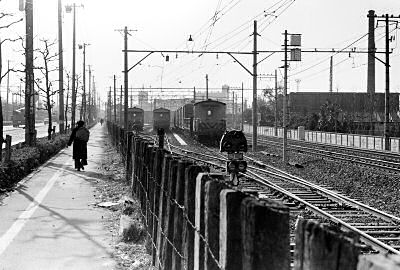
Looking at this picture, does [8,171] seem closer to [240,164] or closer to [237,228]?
[240,164]

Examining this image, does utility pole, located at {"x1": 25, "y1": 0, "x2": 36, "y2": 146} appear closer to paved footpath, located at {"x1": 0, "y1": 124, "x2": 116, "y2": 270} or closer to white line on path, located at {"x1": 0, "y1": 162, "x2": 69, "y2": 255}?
paved footpath, located at {"x1": 0, "y1": 124, "x2": 116, "y2": 270}

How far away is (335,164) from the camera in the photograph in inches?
1036

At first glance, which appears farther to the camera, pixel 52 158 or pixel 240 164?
pixel 52 158

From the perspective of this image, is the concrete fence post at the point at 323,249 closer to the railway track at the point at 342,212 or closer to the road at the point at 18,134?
the railway track at the point at 342,212

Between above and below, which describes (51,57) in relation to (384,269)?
above

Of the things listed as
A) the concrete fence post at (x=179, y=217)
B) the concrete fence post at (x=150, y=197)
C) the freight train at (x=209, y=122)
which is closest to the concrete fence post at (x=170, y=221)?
the concrete fence post at (x=179, y=217)

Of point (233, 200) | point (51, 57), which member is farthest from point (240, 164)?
point (51, 57)

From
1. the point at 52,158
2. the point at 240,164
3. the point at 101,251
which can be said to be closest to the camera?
the point at 101,251

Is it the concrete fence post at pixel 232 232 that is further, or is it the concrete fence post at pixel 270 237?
the concrete fence post at pixel 232 232

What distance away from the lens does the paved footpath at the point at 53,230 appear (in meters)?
8.05

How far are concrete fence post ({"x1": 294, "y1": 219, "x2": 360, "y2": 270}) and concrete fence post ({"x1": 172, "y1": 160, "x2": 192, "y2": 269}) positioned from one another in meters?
3.28

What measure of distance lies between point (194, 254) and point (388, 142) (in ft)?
111

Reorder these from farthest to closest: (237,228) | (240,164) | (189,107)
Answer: (189,107), (240,164), (237,228)

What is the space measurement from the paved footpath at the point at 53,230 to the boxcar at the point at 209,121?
2884 cm
